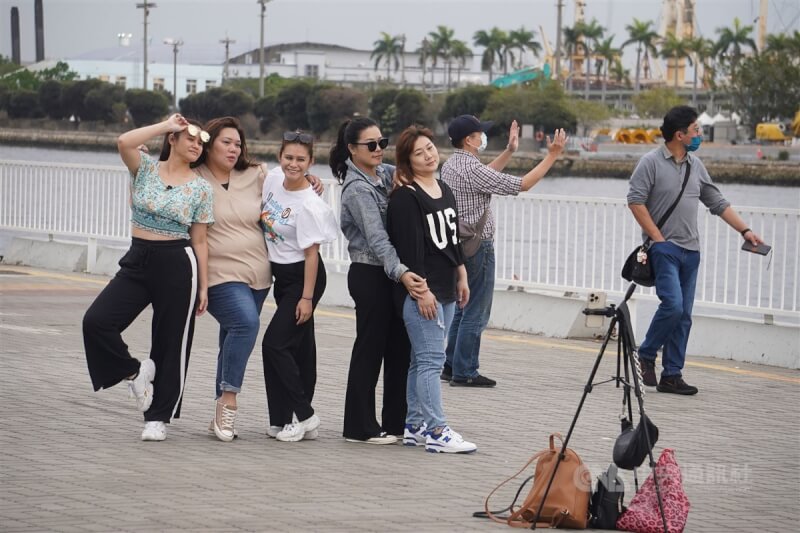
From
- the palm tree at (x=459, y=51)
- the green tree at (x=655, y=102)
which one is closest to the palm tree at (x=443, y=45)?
the palm tree at (x=459, y=51)

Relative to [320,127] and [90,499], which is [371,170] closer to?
[90,499]

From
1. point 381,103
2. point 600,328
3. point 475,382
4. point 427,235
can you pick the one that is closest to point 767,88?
point 381,103

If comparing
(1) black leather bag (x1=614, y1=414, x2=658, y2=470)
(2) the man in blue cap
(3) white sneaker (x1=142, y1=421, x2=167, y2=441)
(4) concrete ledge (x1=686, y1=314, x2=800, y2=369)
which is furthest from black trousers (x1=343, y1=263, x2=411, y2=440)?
(4) concrete ledge (x1=686, y1=314, x2=800, y2=369)

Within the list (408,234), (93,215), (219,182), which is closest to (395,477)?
(408,234)

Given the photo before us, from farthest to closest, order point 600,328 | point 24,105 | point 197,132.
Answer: point 24,105
point 600,328
point 197,132

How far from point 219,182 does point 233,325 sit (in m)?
0.80

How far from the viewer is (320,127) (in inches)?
4456

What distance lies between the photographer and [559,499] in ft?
21.3

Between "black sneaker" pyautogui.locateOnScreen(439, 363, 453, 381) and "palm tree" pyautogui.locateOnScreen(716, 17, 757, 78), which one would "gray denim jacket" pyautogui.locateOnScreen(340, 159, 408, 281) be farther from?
"palm tree" pyautogui.locateOnScreen(716, 17, 757, 78)

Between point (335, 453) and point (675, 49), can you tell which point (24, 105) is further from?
point (335, 453)

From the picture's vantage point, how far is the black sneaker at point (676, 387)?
1045 cm

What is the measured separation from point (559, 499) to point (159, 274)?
267 centimetres

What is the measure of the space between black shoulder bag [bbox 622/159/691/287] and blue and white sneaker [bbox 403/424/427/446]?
8.67 ft

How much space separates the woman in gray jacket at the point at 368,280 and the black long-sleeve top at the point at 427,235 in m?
0.10
